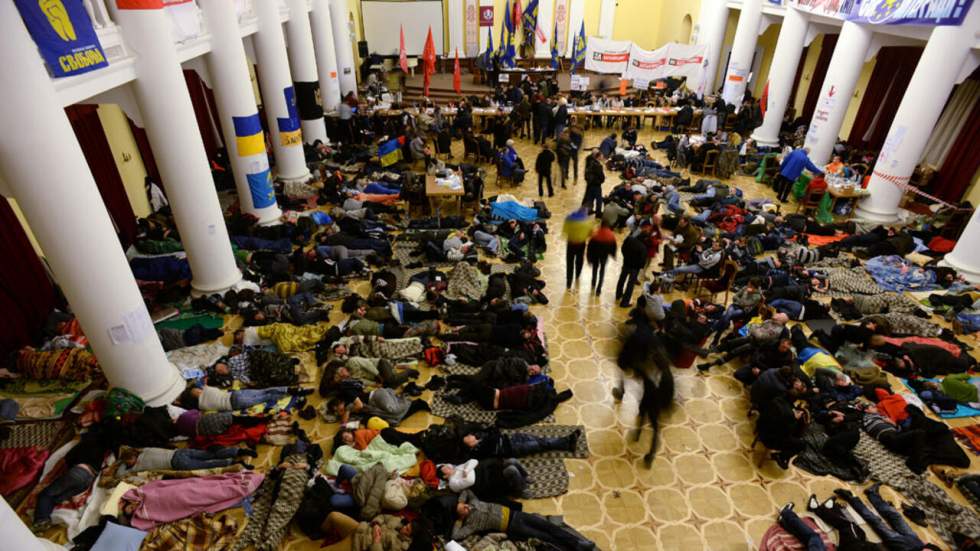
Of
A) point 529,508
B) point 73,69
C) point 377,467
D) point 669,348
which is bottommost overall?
point 529,508

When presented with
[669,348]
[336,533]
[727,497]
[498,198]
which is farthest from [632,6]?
[336,533]

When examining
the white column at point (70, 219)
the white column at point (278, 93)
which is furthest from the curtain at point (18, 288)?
the white column at point (278, 93)

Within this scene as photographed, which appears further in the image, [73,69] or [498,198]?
[498,198]

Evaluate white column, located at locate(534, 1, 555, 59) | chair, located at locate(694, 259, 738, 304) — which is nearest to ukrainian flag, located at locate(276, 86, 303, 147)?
chair, located at locate(694, 259, 738, 304)

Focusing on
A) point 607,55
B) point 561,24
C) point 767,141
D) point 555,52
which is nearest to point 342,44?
point 555,52

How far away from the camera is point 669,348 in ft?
22.4

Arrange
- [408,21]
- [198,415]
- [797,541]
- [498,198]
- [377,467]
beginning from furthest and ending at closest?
[408,21], [498,198], [198,415], [377,467], [797,541]

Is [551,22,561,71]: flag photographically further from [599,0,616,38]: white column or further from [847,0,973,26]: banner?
[847,0,973,26]: banner

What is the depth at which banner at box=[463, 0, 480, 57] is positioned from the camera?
72.8 ft

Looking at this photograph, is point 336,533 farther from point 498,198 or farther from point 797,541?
point 498,198

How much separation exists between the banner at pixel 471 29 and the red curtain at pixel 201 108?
12.7m

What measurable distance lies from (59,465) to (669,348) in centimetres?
721

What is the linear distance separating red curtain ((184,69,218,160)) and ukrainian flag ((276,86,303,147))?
6.55ft

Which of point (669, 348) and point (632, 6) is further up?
point (632, 6)
